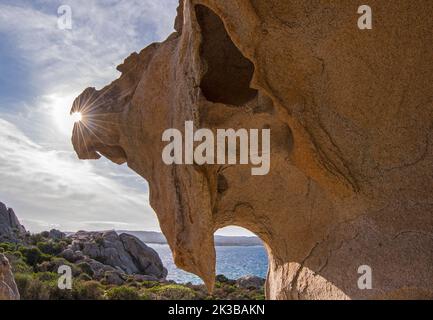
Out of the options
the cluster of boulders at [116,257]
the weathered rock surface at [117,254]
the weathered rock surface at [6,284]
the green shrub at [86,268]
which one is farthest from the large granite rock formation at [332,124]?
the weathered rock surface at [117,254]

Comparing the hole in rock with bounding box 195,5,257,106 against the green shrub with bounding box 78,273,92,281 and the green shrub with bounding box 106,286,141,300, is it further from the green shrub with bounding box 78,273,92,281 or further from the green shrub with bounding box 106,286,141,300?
the green shrub with bounding box 78,273,92,281

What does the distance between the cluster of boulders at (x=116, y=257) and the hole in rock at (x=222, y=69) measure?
68.2 ft

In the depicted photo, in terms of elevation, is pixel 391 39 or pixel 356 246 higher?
pixel 391 39

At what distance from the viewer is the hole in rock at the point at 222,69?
4051 millimetres

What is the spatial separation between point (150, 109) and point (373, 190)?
2.33 metres

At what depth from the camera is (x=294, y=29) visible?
10.8 feet

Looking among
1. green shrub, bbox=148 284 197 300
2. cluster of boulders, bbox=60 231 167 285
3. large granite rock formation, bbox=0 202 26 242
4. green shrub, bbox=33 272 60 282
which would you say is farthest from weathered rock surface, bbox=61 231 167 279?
green shrub, bbox=148 284 197 300

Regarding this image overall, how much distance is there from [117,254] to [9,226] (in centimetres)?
914

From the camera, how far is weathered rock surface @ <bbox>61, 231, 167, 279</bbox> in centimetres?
2558

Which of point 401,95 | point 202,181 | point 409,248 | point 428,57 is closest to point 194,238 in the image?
point 202,181

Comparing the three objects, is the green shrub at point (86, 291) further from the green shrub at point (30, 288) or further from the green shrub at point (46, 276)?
the green shrub at point (30, 288)

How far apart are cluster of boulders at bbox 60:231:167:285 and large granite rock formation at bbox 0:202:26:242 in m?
4.09
